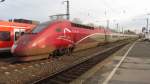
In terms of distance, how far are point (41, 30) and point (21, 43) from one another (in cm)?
174

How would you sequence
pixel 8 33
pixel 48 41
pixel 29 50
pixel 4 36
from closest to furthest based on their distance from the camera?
pixel 29 50 < pixel 48 41 < pixel 4 36 < pixel 8 33

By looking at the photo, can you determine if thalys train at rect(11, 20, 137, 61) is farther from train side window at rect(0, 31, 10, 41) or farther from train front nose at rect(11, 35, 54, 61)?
train side window at rect(0, 31, 10, 41)

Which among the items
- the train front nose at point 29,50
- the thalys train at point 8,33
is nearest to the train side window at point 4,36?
the thalys train at point 8,33

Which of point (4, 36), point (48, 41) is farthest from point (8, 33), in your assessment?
point (48, 41)

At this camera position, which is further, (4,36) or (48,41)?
(4,36)

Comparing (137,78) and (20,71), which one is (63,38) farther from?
(137,78)

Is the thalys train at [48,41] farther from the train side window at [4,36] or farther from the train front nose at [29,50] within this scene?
the train side window at [4,36]

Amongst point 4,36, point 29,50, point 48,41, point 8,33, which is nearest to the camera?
point 29,50

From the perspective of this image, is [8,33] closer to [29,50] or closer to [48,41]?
[48,41]

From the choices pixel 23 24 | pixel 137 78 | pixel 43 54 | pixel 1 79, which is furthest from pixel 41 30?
pixel 137 78

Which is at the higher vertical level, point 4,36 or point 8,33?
point 8,33

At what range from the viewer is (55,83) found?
10.3 meters

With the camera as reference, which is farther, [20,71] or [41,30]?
[41,30]

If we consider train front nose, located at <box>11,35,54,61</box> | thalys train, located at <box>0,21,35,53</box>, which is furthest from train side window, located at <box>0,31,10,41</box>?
train front nose, located at <box>11,35,54,61</box>
